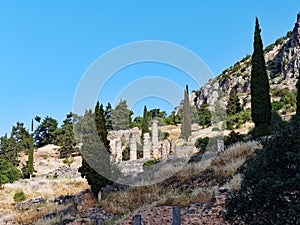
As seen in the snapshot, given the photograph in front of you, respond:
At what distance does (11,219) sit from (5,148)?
33220 mm

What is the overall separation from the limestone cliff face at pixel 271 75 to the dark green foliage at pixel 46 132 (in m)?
28.0

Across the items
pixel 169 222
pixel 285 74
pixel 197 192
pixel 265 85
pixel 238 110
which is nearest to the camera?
pixel 169 222

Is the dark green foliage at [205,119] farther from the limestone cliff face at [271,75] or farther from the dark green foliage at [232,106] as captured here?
the limestone cliff face at [271,75]

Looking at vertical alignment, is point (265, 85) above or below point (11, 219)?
above

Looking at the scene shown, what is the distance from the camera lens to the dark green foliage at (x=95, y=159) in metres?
17.4

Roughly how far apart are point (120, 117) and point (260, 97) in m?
28.6

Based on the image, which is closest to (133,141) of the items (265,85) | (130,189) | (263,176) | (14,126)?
(265,85)

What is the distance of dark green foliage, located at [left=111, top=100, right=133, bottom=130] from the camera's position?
4547cm

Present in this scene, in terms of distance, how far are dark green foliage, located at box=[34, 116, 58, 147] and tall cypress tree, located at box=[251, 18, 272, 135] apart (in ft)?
143

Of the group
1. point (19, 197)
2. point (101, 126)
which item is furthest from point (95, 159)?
point (19, 197)

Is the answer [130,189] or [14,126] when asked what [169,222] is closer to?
[130,189]

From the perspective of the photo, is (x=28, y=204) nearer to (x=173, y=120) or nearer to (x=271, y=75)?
(x=173, y=120)

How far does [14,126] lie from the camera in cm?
6375

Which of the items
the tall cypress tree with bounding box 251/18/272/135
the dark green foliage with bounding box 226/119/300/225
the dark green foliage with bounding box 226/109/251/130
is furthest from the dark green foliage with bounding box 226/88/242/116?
the dark green foliage with bounding box 226/119/300/225
